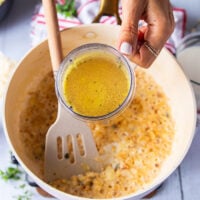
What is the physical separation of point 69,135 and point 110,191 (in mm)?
138

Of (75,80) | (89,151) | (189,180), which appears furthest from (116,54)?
(189,180)

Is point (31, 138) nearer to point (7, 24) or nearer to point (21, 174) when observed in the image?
point (21, 174)

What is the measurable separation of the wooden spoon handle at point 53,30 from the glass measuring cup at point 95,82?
0.02 metres

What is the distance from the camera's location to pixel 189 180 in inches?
40.8

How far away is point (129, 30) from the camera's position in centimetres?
79

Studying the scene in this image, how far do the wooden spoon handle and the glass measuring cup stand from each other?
2cm

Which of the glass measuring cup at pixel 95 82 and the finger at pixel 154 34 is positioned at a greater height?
the finger at pixel 154 34

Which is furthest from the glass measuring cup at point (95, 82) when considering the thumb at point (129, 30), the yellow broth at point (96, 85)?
the thumb at point (129, 30)

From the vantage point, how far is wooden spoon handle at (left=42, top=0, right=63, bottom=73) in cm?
89

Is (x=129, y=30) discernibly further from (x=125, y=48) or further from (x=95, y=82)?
(x=95, y=82)

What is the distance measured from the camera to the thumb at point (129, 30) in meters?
0.79

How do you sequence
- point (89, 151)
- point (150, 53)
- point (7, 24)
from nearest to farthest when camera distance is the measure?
point (150, 53)
point (89, 151)
point (7, 24)

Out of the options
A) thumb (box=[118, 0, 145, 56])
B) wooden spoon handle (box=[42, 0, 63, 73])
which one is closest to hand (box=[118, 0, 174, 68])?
thumb (box=[118, 0, 145, 56])

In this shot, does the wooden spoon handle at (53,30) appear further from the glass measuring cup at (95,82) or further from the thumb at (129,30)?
the thumb at (129,30)
